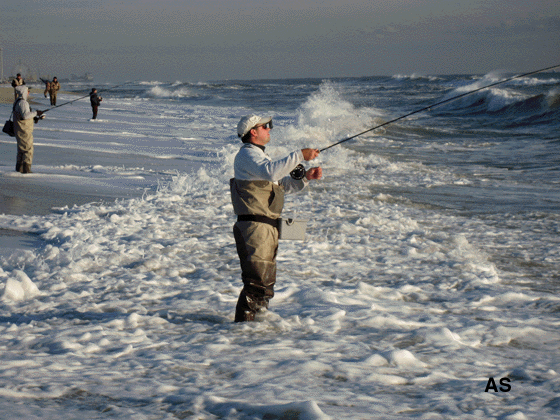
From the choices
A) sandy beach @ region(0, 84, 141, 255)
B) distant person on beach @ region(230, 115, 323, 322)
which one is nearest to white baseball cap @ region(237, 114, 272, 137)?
distant person on beach @ region(230, 115, 323, 322)

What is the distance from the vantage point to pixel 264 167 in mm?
4281

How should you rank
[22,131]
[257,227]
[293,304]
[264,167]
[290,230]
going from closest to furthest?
[264,167] → [257,227] → [290,230] → [293,304] → [22,131]

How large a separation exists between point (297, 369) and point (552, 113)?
30414 mm

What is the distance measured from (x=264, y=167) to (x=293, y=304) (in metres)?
1.59

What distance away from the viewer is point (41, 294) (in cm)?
→ 553

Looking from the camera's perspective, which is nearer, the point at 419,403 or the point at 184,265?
the point at 419,403

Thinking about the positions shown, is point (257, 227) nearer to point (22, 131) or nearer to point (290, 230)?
point (290, 230)

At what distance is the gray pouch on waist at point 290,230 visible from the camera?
4590 mm

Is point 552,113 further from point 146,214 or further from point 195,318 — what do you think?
point 195,318

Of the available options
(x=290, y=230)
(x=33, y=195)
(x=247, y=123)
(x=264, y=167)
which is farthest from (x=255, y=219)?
(x=33, y=195)

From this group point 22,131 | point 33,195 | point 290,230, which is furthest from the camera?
point 22,131

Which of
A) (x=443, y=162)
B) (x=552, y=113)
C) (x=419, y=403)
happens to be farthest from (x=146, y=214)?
(x=552, y=113)

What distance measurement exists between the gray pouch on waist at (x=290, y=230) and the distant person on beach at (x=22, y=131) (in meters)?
7.85

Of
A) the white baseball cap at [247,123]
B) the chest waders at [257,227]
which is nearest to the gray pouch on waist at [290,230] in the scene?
the chest waders at [257,227]
